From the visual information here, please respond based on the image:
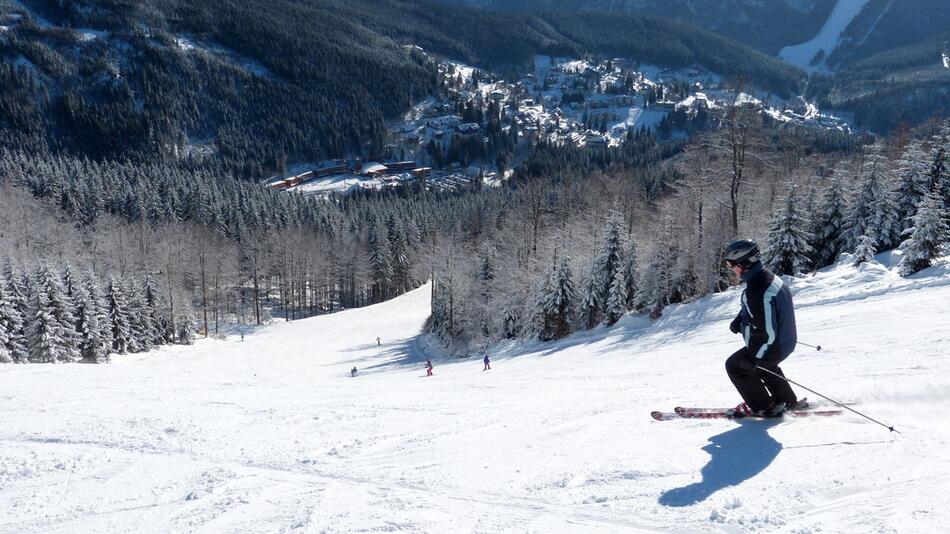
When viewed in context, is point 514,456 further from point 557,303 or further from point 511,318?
point 511,318

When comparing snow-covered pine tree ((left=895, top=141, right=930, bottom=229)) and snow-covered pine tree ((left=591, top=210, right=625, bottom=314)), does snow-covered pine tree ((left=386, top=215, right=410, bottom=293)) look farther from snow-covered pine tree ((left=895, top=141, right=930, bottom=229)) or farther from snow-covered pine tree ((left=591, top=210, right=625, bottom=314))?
snow-covered pine tree ((left=895, top=141, right=930, bottom=229))

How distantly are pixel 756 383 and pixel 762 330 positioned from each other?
2.40 ft

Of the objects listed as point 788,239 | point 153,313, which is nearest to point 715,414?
point 788,239

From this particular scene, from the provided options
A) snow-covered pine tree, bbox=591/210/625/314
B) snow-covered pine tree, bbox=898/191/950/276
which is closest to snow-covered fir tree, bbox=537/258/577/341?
snow-covered pine tree, bbox=591/210/625/314

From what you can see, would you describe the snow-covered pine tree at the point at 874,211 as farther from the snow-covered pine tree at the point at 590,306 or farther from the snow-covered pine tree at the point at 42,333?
the snow-covered pine tree at the point at 42,333

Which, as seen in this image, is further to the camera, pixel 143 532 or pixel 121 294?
pixel 121 294

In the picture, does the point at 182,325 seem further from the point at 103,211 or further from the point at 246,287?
the point at 103,211

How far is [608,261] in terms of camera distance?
96.4 ft

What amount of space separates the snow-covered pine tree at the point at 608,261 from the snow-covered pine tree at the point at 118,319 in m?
35.5

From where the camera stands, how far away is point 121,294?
38750 mm

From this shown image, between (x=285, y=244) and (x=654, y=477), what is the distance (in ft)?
248

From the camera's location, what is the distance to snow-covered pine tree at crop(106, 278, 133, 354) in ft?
A: 124

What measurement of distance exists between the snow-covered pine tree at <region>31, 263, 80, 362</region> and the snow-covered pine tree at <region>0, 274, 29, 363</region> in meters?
1.29

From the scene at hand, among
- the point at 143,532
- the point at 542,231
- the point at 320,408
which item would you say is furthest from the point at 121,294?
the point at 143,532
